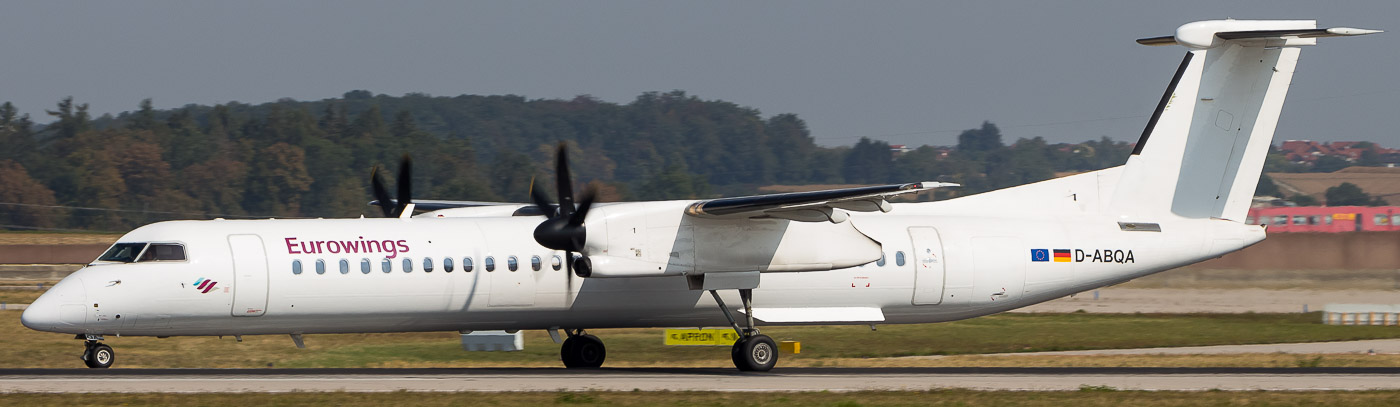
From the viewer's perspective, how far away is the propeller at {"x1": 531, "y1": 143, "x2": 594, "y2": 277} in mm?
17328

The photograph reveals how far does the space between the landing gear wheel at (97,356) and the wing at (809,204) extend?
715 cm

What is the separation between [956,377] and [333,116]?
203 feet

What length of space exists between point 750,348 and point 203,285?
6604 millimetres

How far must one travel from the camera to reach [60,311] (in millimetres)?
16625

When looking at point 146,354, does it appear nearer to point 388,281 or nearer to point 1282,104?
point 388,281

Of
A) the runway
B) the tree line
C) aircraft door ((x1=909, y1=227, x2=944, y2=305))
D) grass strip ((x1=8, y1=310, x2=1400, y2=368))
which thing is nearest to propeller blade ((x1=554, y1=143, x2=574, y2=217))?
the runway

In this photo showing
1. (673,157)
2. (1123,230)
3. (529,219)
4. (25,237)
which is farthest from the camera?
(673,157)

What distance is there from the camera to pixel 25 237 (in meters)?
47.1

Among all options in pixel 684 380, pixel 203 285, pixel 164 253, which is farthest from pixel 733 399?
pixel 164 253

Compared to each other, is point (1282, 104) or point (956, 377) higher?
point (1282, 104)

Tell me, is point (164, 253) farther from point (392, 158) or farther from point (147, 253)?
point (392, 158)

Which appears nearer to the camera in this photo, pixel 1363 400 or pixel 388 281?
pixel 1363 400

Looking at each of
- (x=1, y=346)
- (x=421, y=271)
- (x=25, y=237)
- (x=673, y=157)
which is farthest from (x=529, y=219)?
(x=673, y=157)

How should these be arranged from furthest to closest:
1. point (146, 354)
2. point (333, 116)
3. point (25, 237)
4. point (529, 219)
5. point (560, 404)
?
point (333, 116) < point (25, 237) < point (146, 354) < point (529, 219) < point (560, 404)
